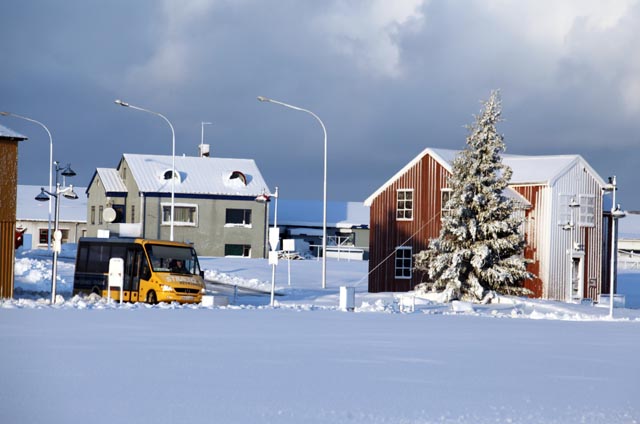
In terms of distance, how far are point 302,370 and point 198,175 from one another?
206 ft

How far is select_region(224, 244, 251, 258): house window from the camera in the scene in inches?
2955

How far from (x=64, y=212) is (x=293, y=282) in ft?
Result: 143

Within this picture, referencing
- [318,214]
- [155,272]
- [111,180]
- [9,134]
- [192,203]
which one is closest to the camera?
[155,272]

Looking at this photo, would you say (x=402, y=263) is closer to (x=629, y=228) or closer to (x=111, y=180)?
(x=111, y=180)

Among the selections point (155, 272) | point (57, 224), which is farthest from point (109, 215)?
point (155, 272)

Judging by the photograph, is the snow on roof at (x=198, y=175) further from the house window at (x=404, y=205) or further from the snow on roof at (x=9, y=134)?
the snow on roof at (x=9, y=134)

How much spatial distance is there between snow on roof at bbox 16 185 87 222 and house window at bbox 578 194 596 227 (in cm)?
5240

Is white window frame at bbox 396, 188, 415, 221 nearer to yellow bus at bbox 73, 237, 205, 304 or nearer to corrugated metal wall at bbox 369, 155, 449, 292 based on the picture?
corrugated metal wall at bbox 369, 155, 449, 292

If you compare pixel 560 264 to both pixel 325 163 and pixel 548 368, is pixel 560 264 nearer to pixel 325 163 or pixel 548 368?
pixel 325 163

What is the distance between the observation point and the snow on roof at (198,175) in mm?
73562

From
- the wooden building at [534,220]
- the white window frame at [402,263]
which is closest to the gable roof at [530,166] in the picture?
the wooden building at [534,220]

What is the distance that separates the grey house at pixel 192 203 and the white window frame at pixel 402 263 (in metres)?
26.5

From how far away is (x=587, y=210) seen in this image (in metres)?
46.8

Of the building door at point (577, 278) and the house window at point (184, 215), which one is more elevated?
the house window at point (184, 215)
